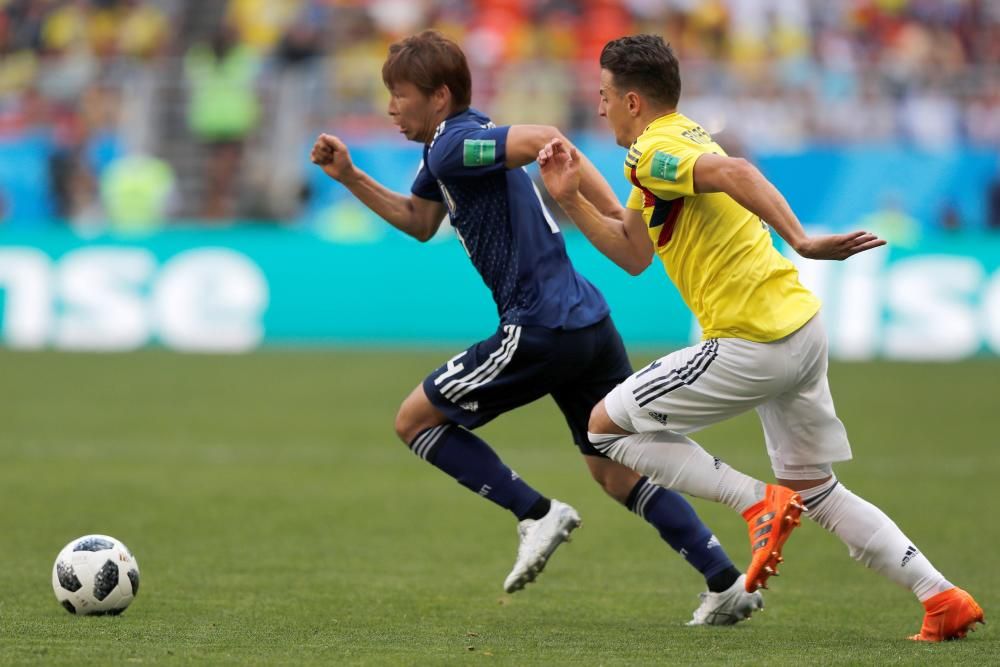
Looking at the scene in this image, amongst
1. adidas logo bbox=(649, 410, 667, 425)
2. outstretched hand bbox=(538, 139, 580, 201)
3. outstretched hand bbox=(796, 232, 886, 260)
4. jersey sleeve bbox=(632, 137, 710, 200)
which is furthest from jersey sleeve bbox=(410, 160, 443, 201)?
outstretched hand bbox=(796, 232, 886, 260)

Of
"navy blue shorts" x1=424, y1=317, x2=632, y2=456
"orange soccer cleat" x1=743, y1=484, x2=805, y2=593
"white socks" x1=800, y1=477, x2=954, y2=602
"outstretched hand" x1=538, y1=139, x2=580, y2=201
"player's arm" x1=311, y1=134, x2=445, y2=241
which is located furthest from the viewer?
"player's arm" x1=311, y1=134, x2=445, y2=241

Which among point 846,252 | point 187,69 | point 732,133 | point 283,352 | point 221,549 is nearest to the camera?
point 846,252

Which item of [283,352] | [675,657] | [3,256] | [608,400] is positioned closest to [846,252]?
[608,400]

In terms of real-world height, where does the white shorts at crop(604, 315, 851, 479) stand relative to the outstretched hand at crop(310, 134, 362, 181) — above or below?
below

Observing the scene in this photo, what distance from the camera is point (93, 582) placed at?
609 centimetres

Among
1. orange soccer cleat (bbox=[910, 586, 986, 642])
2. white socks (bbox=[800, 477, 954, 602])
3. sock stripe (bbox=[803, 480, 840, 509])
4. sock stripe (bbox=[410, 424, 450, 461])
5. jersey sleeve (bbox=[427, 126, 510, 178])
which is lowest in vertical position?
orange soccer cleat (bbox=[910, 586, 986, 642])

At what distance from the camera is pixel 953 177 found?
808 inches

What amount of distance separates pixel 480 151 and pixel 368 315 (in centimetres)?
1270

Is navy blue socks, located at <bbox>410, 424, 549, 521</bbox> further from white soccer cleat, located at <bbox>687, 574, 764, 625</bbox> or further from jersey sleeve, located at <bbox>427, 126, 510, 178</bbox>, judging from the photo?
jersey sleeve, located at <bbox>427, 126, 510, 178</bbox>

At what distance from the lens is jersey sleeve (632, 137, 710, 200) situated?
544 cm

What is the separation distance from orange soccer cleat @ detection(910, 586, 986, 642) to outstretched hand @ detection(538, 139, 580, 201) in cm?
206

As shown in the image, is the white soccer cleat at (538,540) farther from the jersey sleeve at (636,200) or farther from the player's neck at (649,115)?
the player's neck at (649,115)

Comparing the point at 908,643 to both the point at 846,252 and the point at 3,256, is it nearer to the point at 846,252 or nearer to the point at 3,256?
the point at 846,252

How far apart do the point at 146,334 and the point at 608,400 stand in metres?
13.0
